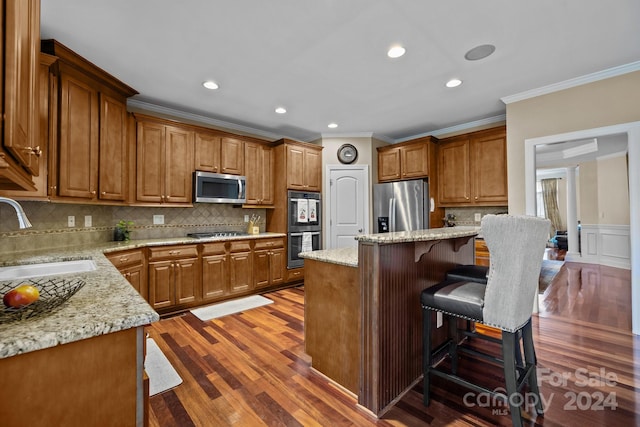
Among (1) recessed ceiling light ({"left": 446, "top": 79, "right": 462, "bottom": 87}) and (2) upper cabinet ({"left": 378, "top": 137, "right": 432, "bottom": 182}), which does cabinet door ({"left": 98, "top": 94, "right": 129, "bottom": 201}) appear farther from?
(2) upper cabinet ({"left": 378, "top": 137, "right": 432, "bottom": 182})

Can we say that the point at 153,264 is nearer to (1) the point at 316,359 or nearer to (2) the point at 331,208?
(1) the point at 316,359

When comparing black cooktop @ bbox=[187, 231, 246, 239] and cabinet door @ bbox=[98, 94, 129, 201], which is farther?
black cooktop @ bbox=[187, 231, 246, 239]

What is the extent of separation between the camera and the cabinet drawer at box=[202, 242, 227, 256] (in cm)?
361

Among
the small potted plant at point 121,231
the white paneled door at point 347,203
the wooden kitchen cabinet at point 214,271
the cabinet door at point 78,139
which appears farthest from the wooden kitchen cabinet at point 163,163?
the white paneled door at point 347,203

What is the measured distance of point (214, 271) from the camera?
368cm

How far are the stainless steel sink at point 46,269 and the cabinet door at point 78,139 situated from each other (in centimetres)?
83

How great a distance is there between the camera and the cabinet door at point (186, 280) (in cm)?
338

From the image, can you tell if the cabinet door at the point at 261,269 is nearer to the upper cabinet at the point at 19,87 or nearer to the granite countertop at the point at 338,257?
the granite countertop at the point at 338,257

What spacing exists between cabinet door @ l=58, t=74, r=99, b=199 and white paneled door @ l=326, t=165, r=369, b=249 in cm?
333

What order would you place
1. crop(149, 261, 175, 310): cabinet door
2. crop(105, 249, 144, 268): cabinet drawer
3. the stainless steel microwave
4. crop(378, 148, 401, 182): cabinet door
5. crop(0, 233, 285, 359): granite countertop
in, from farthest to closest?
crop(378, 148, 401, 182): cabinet door → the stainless steel microwave → crop(149, 261, 175, 310): cabinet door → crop(105, 249, 144, 268): cabinet drawer → crop(0, 233, 285, 359): granite countertop

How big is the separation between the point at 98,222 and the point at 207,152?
1.55m

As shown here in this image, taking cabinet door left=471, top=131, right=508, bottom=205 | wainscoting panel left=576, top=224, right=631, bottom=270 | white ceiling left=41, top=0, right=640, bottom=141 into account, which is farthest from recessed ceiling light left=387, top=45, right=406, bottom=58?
wainscoting panel left=576, top=224, right=631, bottom=270

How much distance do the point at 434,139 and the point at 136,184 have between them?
4345 mm

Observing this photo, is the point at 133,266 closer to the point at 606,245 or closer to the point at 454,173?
the point at 454,173
